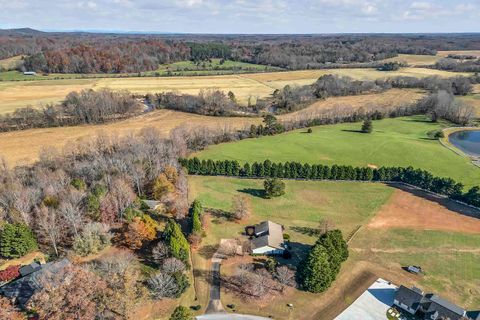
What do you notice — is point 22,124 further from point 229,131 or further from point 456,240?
point 456,240

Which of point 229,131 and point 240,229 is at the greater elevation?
point 229,131

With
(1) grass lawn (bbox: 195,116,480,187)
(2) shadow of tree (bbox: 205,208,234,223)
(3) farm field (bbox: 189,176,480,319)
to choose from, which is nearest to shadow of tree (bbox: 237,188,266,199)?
(3) farm field (bbox: 189,176,480,319)

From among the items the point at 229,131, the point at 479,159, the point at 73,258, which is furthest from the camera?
the point at 229,131

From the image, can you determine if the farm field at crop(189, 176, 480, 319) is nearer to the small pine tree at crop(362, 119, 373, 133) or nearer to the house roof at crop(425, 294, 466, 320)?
the house roof at crop(425, 294, 466, 320)

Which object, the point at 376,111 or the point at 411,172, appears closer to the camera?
the point at 411,172

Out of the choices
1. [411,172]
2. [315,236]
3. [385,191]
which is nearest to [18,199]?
[315,236]

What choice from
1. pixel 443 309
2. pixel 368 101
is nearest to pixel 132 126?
pixel 368 101

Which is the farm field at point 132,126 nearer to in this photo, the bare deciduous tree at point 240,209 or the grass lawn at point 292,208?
the grass lawn at point 292,208
